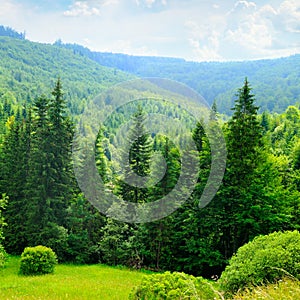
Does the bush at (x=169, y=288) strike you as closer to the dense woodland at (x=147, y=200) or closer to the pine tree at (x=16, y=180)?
the dense woodland at (x=147, y=200)

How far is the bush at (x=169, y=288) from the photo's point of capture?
34.7 ft

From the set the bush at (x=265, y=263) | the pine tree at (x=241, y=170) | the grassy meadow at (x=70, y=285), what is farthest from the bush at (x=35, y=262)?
the bush at (x=265, y=263)

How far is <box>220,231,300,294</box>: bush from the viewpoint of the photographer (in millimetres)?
11828

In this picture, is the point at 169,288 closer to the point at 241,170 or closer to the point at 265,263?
the point at 265,263

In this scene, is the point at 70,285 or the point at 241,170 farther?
the point at 241,170

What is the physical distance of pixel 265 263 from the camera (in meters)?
12.3

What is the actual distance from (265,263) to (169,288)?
10.9 feet

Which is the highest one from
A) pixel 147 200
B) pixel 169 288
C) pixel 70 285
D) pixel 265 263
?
pixel 265 263

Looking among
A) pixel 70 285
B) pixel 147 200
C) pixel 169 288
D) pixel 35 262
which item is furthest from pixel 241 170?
pixel 169 288

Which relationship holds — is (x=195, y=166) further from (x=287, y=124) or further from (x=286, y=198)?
(x=287, y=124)

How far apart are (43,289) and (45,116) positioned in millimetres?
16558

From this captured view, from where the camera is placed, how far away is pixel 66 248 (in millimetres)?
29688

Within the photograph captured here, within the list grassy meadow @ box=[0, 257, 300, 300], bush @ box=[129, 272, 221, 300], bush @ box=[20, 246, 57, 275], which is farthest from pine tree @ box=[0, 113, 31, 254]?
bush @ box=[129, 272, 221, 300]

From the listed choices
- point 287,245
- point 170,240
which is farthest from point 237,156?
point 287,245
